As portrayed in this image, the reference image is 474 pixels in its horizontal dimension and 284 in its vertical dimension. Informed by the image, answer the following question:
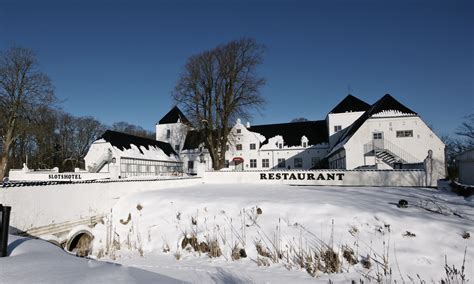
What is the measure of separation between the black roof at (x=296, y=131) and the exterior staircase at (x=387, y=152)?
512 inches

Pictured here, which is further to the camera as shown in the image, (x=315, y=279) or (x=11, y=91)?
(x=11, y=91)

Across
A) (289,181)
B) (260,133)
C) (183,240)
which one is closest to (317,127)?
(260,133)

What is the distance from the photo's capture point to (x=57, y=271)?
376 centimetres

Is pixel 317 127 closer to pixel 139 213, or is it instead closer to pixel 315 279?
pixel 139 213

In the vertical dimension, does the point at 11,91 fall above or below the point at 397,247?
above

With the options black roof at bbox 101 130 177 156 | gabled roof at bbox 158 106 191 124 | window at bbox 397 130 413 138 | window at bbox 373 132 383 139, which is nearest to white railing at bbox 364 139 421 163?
window at bbox 373 132 383 139

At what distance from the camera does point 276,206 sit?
39.3 feet

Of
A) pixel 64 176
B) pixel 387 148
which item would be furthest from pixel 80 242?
pixel 387 148

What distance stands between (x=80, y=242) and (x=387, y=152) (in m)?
25.7

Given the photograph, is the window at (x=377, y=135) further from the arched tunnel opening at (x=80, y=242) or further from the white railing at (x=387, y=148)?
the arched tunnel opening at (x=80, y=242)

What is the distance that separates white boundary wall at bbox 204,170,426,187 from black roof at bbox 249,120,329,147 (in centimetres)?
2024

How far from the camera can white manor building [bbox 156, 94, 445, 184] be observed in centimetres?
2792

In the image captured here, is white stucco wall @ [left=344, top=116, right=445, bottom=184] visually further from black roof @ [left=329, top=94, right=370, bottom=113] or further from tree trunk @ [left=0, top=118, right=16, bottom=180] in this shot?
tree trunk @ [left=0, top=118, right=16, bottom=180]

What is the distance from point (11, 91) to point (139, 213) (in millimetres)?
23332
